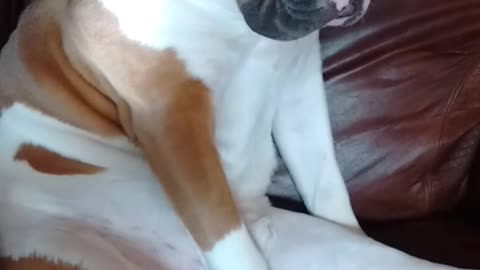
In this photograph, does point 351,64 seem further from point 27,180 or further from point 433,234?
point 27,180

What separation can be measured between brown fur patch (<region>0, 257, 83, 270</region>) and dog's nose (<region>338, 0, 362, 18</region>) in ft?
1.51

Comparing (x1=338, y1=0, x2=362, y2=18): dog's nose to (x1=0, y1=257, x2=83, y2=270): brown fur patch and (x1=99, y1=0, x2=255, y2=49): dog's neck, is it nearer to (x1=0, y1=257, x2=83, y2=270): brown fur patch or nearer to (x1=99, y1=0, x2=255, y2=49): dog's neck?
(x1=99, y1=0, x2=255, y2=49): dog's neck

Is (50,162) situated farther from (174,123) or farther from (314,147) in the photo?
(314,147)

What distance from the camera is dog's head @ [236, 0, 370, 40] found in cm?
122

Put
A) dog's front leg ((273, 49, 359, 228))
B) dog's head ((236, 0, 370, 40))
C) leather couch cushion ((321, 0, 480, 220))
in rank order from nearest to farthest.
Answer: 1. dog's head ((236, 0, 370, 40))
2. dog's front leg ((273, 49, 359, 228))
3. leather couch cushion ((321, 0, 480, 220))

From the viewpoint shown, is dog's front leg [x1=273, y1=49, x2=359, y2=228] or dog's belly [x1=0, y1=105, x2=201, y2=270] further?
dog's front leg [x1=273, y1=49, x2=359, y2=228]

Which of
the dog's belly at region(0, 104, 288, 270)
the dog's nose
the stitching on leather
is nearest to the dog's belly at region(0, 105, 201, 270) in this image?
the dog's belly at region(0, 104, 288, 270)

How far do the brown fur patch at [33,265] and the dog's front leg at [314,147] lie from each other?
430 millimetres

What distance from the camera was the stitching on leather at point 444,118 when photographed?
5.28 feet

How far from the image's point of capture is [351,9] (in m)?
1.27

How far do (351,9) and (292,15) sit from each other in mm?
91

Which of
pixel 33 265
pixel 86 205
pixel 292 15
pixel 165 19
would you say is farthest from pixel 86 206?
pixel 292 15

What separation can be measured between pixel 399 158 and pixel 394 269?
0.29 meters

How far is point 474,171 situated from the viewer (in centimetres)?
164
